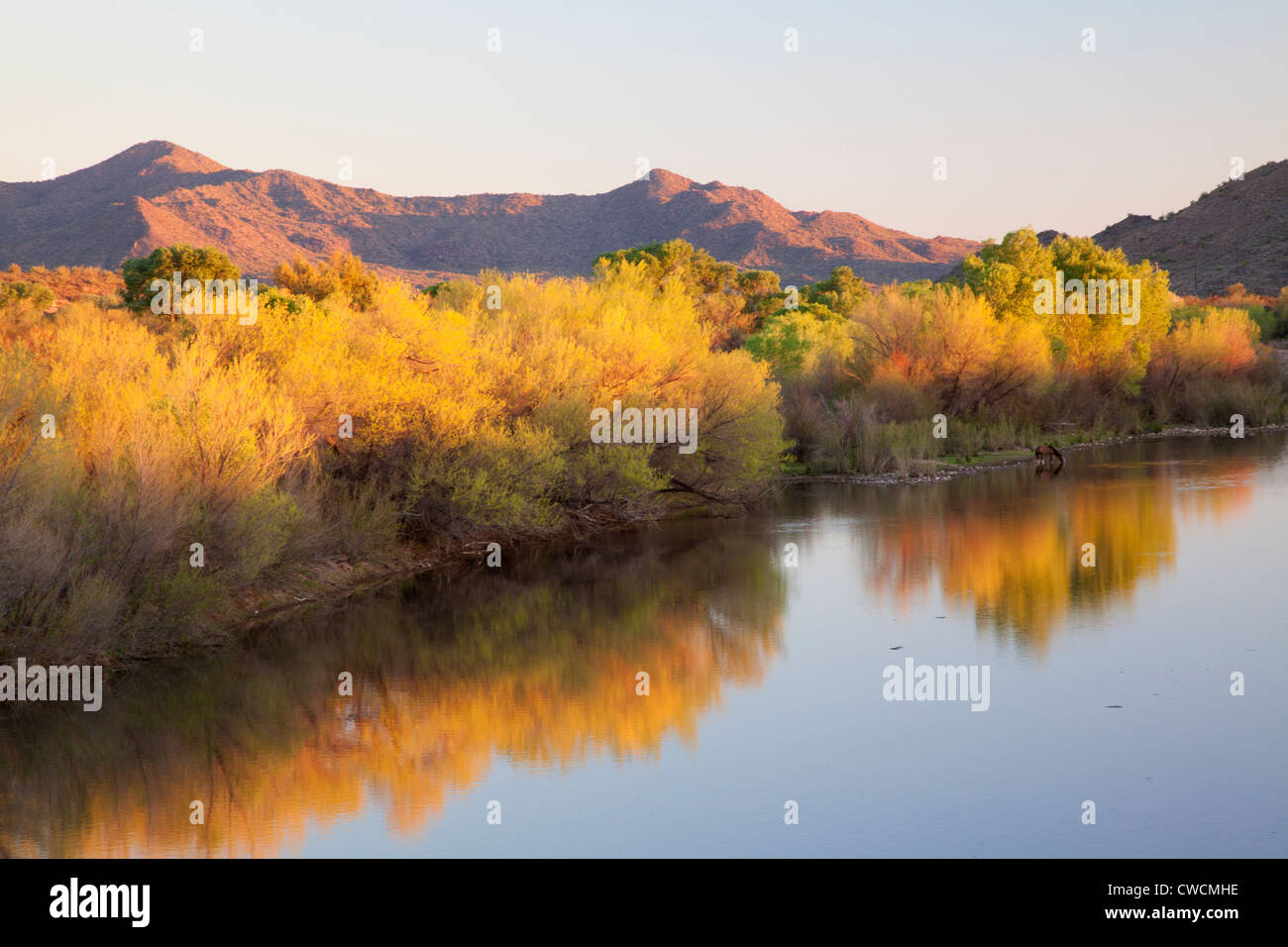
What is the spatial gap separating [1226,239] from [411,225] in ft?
224

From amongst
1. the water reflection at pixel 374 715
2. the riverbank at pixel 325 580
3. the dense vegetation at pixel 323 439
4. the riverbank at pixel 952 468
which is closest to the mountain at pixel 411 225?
the riverbank at pixel 952 468

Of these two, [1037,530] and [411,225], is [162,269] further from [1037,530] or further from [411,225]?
[411,225]

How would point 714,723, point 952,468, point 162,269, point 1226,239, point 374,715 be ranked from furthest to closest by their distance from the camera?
point 1226,239, point 162,269, point 952,468, point 374,715, point 714,723

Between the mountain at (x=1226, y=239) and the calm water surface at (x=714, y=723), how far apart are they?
77.2 metres

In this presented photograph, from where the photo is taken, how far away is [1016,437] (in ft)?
144

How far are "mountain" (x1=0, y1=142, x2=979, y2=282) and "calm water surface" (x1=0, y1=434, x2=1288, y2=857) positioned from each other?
227ft

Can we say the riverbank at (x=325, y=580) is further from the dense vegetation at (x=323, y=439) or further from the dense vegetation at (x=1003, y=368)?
the dense vegetation at (x=1003, y=368)

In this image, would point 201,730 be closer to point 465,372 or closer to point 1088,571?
point 465,372

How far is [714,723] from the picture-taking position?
40.9ft

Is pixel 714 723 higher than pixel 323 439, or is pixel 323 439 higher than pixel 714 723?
pixel 323 439

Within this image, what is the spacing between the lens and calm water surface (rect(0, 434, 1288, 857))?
9.45 meters

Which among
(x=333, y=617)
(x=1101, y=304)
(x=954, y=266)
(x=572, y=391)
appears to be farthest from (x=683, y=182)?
(x=333, y=617)

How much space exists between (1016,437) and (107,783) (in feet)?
125

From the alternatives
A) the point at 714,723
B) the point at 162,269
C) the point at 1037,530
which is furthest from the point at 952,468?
the point at 162,269
